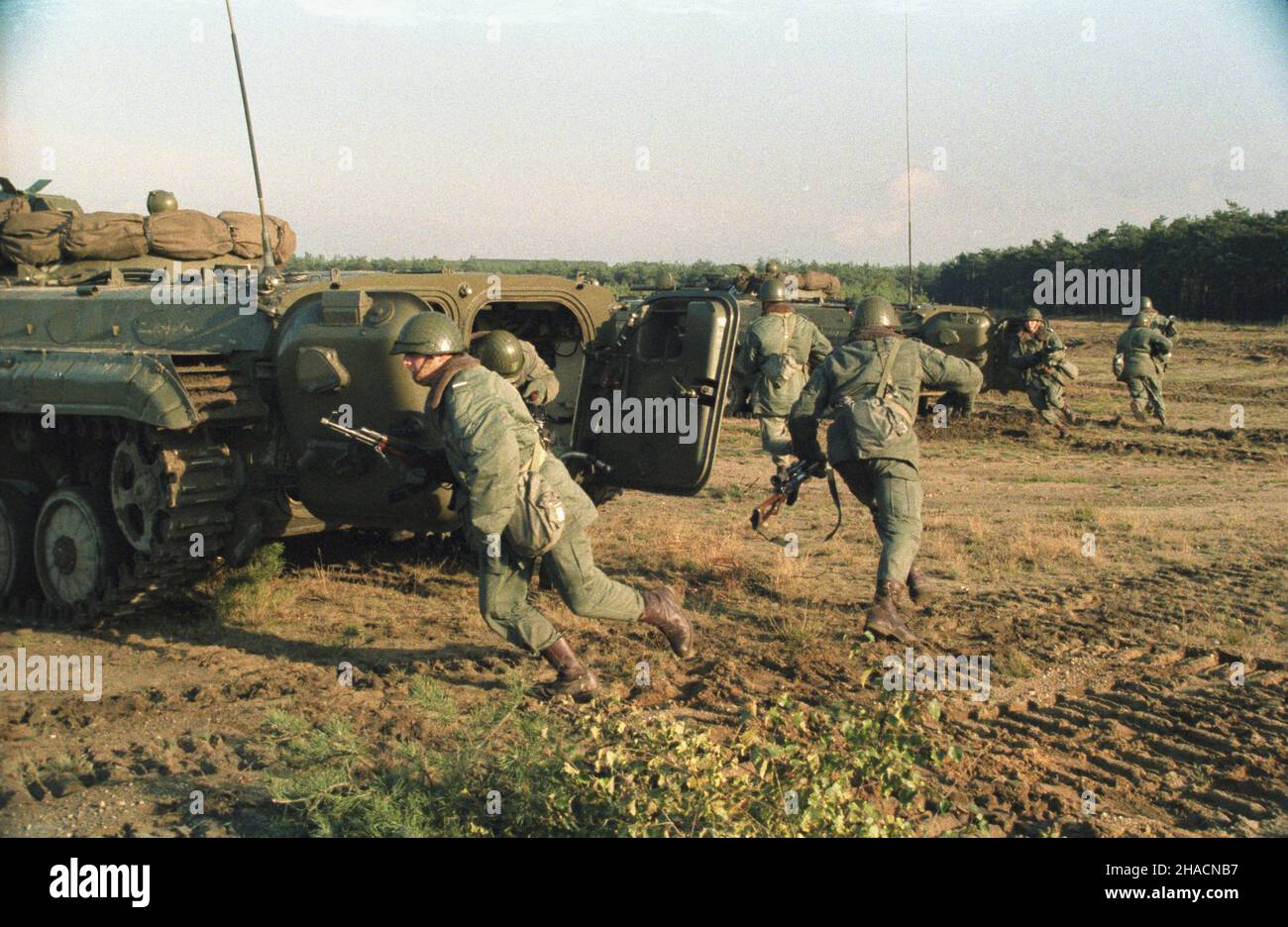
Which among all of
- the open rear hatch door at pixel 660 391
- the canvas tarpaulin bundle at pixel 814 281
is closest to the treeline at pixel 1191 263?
the canvas tarpaulin bundle at pixel 814 281

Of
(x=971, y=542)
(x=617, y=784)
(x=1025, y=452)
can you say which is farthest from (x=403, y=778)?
(x=1025, y=452)

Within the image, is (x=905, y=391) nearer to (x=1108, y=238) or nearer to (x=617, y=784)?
(x=617, y=784)

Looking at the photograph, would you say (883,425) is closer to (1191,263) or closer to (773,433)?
(773,433)

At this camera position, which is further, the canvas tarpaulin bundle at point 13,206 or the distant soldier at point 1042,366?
the distant soldier at point 1042,366

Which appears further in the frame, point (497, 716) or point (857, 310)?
point (857, 310)

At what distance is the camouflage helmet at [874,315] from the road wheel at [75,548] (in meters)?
4.68

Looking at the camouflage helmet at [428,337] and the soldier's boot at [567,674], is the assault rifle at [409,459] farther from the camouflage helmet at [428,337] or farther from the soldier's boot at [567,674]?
the soldier's boot at [567,674]

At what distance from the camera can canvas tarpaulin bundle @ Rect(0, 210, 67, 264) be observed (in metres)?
9.50

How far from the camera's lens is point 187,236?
9.73 meters

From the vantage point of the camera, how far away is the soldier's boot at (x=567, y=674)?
20.6ft

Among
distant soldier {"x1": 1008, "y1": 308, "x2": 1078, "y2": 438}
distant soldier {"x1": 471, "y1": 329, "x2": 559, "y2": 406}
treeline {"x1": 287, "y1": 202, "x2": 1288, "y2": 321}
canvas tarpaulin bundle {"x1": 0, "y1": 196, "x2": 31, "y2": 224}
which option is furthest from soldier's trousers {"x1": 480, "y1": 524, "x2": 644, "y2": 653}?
treeline {"x1": 287, "y1": 202, "x2": 1288, "y2": 321}

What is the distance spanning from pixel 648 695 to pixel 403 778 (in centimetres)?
174

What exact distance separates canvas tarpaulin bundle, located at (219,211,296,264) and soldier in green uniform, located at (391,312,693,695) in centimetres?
436
